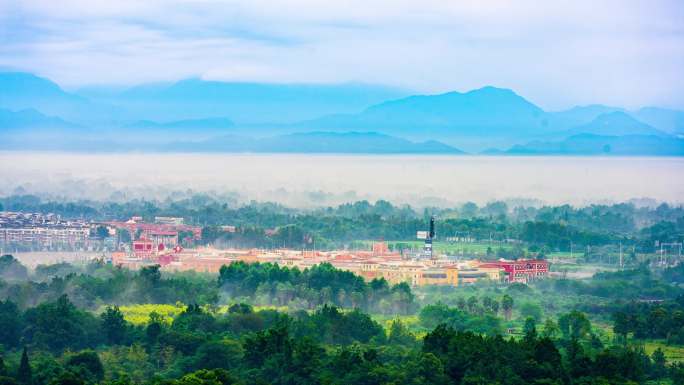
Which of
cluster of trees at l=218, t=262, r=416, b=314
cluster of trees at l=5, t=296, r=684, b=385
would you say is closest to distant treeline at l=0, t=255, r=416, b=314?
cluster of trees at l=218, t=262, r=416, b=314

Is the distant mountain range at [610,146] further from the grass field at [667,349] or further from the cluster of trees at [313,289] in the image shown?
the grass field at [667,349]

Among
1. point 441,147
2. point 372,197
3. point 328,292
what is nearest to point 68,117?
point 441,147

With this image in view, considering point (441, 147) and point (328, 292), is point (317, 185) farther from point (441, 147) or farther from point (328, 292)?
point (328, 292)

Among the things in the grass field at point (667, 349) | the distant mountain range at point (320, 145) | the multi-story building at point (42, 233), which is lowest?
the grass field at point (667, 349)

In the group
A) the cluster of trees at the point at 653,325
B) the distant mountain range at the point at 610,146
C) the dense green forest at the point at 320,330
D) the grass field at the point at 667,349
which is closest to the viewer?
the dense green forest at the point at 320,330

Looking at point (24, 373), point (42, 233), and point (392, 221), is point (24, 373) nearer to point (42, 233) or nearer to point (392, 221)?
point (42, 233)

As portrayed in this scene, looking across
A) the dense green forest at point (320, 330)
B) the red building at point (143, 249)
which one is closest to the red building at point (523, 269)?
the dense green forest at point (320, 330)
